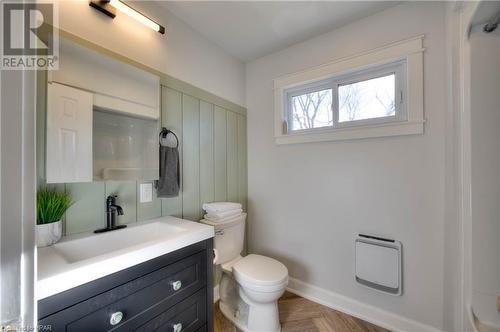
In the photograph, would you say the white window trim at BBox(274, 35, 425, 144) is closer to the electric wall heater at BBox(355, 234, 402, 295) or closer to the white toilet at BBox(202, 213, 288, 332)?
the electric wall heater at BBox(355, 234, 402, 295)

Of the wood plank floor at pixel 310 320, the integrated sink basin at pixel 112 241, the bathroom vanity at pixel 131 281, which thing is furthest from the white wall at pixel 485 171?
the integrated sink basin at pixel 112 241

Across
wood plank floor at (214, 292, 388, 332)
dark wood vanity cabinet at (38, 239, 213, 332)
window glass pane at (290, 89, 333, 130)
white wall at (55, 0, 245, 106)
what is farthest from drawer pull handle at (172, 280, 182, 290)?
window glass pane at (290, 89, 333, 130)

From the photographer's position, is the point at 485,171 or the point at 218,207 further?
the point at 218,207

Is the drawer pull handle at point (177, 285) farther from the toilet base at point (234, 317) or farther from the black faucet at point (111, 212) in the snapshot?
the toilet base at point (234, 317)

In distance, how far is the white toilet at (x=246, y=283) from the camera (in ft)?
4.65

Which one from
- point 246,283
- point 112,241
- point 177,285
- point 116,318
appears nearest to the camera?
point 116,318

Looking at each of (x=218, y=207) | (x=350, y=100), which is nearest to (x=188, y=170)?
(x=218, y=207)

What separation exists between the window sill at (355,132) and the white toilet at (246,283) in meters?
0.86

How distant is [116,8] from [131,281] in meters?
1.49

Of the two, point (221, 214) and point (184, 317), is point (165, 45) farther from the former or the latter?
point (184, 317)

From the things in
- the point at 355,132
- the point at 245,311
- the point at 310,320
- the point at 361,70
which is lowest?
the point at 310,320

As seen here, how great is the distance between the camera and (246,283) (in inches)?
56.8

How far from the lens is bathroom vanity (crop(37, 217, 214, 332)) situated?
2.31 feet

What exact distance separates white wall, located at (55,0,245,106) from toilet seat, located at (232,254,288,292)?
1494mm
